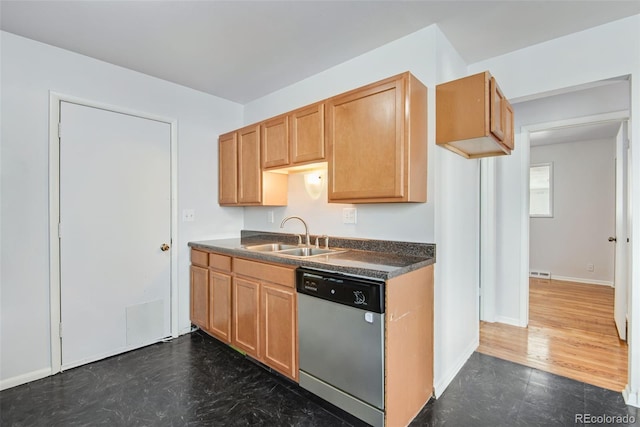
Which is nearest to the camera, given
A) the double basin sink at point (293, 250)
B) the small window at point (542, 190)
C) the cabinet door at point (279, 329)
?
the cabinet door at point (279, 329)

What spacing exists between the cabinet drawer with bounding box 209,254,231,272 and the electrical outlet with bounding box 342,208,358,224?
1048 mm

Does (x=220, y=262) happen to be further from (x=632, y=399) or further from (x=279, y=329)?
(x=632, y=399)

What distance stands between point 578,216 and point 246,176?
545cm

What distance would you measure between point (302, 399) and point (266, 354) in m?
0.41

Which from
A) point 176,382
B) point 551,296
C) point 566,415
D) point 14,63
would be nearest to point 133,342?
point 176,382

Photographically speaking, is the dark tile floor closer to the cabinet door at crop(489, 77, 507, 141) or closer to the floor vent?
the cabinet door at crop(489, 77, 507, 141)

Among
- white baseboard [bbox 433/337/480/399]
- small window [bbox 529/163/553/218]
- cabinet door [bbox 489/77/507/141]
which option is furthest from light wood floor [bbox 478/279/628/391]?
cabinet door [bbox 489/77/507/141]

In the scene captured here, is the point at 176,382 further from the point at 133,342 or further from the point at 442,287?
the point at 442,287

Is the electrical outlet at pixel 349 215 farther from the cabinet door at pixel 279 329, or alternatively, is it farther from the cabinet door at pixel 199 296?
the cabinet door at pixel 199 296

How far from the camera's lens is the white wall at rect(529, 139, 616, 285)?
479 centimetres

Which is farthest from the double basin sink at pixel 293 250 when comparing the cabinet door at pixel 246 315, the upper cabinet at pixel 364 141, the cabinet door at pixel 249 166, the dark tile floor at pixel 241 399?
the dark tile floor at pixel 241 399

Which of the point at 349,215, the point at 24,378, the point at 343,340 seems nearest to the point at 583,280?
the point at 349,215

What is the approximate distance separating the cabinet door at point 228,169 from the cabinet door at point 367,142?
1310 mm

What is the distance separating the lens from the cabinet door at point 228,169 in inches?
125
